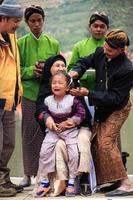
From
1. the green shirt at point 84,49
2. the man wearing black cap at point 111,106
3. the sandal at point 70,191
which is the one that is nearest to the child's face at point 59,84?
the man wearing black cap at point 111,106

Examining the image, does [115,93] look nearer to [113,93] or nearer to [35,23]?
[113,93]

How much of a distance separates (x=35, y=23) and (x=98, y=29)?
1.81ft

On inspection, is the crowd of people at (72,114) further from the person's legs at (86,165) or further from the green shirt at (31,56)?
the green shirt at (31,56)

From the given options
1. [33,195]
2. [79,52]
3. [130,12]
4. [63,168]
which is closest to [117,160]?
[63,168]

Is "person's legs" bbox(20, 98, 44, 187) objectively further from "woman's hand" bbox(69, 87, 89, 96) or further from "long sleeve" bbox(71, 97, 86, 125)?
"woman's hand" bbox(69, 87, 89, 96)

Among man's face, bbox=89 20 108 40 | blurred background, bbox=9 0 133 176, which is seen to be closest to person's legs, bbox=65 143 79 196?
man's face, bbox=89 20 108 40

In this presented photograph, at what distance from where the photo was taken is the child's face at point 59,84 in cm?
446

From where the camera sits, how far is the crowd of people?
4.31 meters

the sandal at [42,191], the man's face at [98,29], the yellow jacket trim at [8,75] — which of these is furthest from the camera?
the man's face at [98,29]

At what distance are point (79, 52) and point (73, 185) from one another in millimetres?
1259

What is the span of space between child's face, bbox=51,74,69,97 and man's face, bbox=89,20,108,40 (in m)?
0.70

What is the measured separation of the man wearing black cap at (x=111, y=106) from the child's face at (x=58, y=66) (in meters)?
0.14

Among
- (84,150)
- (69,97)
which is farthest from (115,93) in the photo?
(84,150)

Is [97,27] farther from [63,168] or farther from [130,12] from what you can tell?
[130,12]
